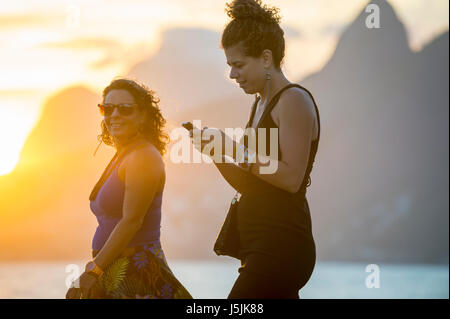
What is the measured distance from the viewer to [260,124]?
11.4 ft

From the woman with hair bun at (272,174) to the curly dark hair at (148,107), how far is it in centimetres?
89

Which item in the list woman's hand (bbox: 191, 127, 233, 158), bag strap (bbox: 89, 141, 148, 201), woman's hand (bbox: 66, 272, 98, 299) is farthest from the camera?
bag strap (bbox: 89, 141, 148, 201)

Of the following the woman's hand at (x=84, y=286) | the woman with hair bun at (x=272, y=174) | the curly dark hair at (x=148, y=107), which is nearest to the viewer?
the woman with hair bun at (x=272, y=174)

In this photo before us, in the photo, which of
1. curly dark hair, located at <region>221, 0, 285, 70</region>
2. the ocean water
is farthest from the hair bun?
the ocean water

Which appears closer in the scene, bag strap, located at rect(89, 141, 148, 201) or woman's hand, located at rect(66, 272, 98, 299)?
woman's hand, located at rect(66, 272, 98, 299)

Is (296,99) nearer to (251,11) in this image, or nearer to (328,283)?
(251,11)

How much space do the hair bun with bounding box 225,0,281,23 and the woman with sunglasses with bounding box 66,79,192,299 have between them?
96cm

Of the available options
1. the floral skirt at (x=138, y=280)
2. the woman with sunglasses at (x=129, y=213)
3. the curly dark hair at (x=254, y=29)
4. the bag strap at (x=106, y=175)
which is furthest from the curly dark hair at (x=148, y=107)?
the curly dark hair at (x=254, y=29)

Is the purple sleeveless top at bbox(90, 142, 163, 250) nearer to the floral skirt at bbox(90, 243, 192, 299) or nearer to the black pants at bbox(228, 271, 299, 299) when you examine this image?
the floral skirt at bbox(90, 243, 192, 299)

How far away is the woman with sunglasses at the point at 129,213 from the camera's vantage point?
12.8 ft

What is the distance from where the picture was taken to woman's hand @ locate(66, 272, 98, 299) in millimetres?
3867

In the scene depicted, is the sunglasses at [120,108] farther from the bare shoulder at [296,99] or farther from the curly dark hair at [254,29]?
the bare shoulder at [296,99]

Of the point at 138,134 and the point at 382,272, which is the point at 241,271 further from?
the point at 382,272

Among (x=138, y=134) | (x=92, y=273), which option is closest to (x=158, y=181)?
(x=138, y=134)
